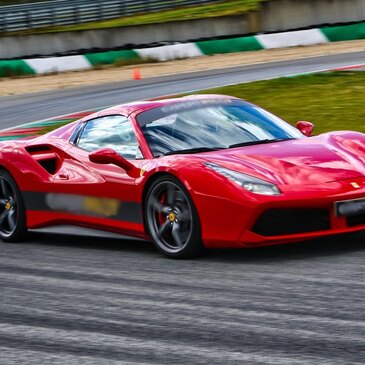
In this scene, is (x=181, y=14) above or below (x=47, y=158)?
below

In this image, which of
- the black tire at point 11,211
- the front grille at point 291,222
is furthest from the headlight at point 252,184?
the black tire at point 11,211

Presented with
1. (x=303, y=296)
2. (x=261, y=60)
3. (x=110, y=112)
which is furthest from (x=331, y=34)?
(x=303, y=296)

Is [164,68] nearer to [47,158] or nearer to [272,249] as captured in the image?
[47,158]

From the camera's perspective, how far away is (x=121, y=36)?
3020 cm

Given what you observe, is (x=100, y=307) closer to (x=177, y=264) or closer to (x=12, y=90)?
(x=177, y=264)

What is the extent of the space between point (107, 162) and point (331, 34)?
2071cm

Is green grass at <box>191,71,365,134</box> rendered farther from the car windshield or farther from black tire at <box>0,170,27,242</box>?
black tire at <box>0,170,27,242</box>

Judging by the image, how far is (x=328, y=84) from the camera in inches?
702

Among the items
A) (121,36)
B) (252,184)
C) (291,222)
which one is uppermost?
(252,184)

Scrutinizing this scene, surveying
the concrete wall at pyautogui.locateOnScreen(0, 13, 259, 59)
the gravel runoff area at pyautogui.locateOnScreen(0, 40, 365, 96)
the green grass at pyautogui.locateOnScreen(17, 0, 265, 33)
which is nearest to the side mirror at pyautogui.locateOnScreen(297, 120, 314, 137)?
the gravel runoff area at pyautogui.locateOnScreen(0, 40, 365, 96)

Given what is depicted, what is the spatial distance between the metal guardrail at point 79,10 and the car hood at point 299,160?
3473 cm

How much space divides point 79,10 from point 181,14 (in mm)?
6802

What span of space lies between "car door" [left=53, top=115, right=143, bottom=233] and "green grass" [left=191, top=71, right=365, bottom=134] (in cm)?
563

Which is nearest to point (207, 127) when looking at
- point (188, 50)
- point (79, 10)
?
point (188, 50)
